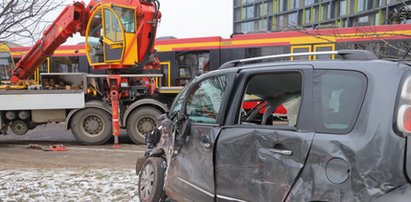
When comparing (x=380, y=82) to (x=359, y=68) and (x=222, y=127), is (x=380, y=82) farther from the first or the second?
(x=222, y=127)

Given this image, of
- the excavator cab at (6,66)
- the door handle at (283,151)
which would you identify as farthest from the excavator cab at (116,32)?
the door handle at (283,151)

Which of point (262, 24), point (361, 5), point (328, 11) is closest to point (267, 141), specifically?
point (262, 24)

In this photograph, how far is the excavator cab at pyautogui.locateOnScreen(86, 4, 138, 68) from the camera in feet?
31.7

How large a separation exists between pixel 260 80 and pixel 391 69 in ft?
4.22

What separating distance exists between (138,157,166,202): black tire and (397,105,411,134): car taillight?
2.80 metres

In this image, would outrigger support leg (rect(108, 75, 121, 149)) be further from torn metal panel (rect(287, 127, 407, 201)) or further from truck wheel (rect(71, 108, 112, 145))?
torn metal panel (rect(287, 127, 407, 201))

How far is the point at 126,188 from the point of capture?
530 centimetres

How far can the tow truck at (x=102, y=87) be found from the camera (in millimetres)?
9695

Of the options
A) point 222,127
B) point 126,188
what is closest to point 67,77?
point 126,188

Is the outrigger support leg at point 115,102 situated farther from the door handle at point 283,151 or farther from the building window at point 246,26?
the building window at point 246,26

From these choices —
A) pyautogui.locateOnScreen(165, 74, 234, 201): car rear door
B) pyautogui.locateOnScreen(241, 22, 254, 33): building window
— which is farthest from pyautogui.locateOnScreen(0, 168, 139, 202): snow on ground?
pyautogui.locateOnScreen(241, 22, 254, 33): building window

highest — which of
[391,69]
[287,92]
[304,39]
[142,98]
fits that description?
[304,39]

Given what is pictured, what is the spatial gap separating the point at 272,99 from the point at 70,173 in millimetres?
3956

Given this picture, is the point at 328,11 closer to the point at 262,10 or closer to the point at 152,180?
the point at 262,10
